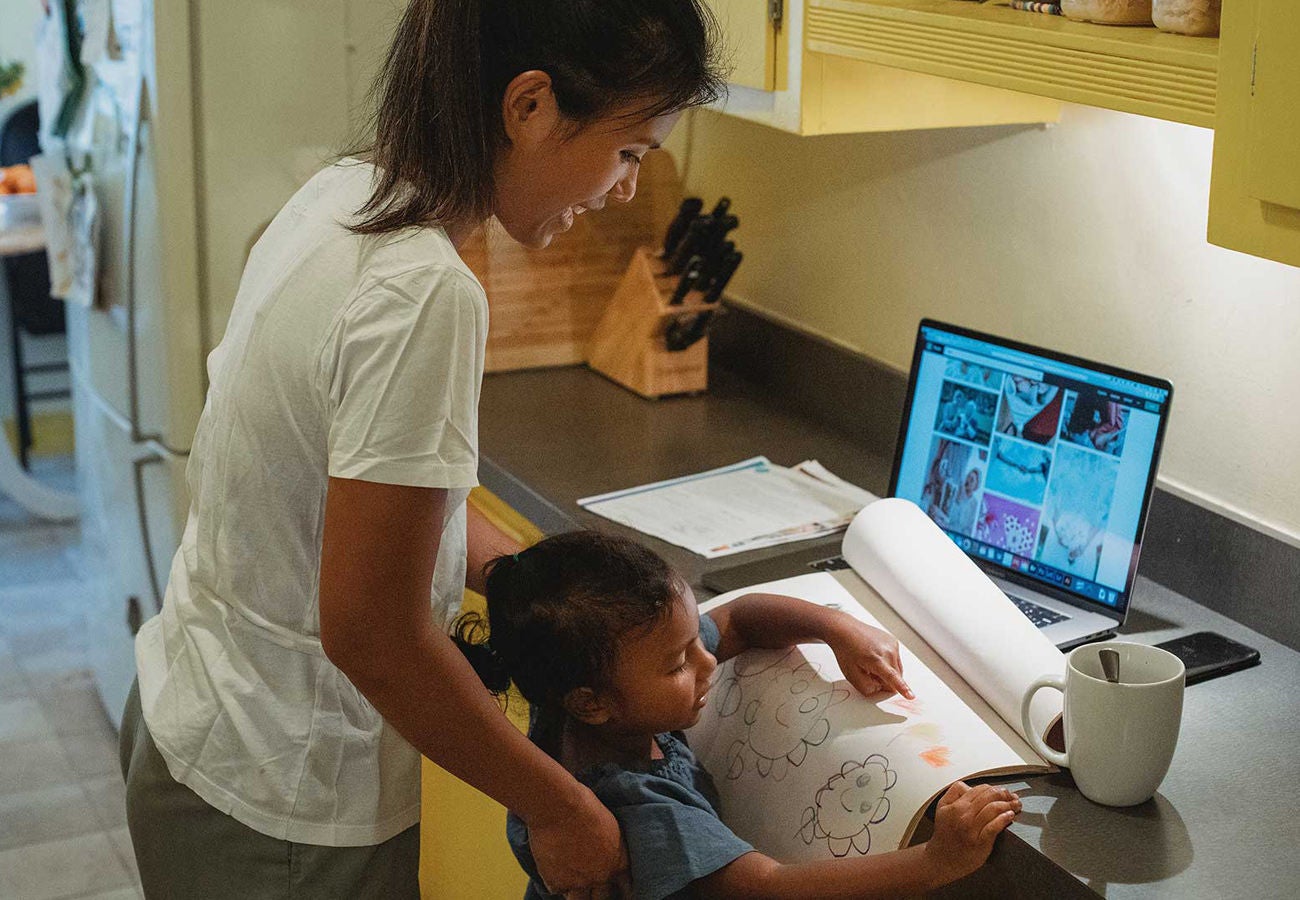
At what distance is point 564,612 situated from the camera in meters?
1.23

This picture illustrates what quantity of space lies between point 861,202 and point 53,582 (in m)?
2.47

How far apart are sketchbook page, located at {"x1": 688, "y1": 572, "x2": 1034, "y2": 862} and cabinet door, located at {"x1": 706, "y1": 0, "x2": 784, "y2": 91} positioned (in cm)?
65

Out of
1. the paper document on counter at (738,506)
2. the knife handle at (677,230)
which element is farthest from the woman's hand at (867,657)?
the knife handle at (677,230)

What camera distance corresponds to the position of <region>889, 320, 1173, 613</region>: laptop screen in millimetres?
1428

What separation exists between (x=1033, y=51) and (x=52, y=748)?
8.14ft

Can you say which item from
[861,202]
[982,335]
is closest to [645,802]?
[982,335]

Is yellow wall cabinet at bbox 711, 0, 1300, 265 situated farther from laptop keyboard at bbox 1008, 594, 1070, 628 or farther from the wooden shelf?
laptop keyboard at bbox 1008, 594, 1070, 628

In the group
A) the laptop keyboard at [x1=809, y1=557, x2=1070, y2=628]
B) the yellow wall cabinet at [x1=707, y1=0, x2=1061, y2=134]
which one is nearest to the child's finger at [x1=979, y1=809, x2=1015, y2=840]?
the laptop keyboard at [x1=809, y1=557, x2=1070, y2=628]

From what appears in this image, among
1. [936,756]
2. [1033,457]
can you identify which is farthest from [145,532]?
[936,756]

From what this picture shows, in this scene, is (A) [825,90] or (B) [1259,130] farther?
(A) [825,90]

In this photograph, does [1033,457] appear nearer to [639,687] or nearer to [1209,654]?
[1209,654]

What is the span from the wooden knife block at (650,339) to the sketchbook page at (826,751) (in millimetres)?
807

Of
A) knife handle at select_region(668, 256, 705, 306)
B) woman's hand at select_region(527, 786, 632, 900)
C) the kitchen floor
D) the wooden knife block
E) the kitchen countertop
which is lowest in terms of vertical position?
the kitchen floor

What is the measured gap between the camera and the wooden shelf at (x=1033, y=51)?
1081 millimetres
